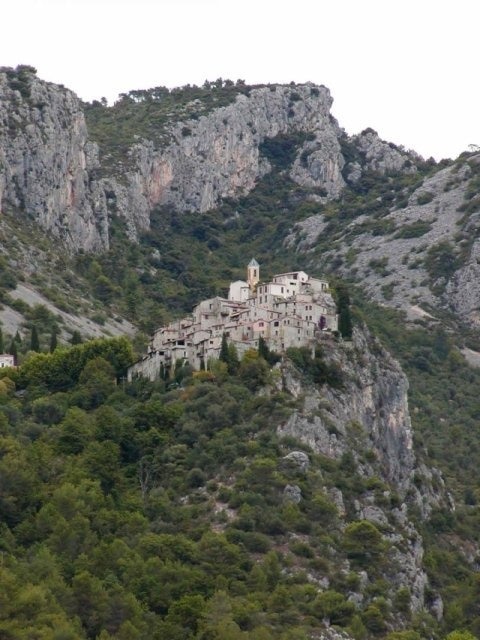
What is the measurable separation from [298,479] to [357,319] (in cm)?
2448

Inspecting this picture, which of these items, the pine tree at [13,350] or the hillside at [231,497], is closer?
the hillside at [231,497]

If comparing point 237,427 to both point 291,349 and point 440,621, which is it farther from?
point 440,621

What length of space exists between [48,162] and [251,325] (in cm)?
5412

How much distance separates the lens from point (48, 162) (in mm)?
178625

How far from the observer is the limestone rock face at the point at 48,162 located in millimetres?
176875

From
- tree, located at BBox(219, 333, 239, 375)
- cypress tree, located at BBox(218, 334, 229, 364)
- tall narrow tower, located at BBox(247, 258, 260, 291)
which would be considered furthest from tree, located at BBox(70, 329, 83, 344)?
tree, located at BBox(219, 333, 239, 375)

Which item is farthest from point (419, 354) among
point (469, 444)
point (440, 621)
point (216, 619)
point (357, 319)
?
point (216, 619)

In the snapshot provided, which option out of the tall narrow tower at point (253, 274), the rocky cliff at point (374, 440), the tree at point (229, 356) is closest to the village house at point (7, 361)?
the tree at point (229, 356)

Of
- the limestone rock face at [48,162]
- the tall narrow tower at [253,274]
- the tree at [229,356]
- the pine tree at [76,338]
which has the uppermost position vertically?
the limestone rock face at [48,162]

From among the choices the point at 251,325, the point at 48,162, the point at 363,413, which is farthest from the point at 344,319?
the point at 48,162

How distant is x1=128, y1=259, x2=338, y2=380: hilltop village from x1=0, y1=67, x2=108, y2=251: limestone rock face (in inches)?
1629

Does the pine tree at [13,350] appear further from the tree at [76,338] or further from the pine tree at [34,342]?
the tree at [76,338]

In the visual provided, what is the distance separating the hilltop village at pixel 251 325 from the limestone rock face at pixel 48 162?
1629 inches

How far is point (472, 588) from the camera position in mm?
120688
